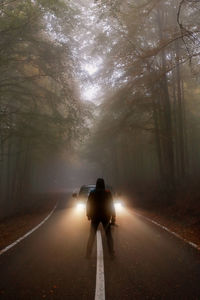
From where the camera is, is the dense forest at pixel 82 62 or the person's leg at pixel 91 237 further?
the dense forest at pixel 82 62

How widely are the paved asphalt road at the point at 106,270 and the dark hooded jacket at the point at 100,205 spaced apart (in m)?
1.05

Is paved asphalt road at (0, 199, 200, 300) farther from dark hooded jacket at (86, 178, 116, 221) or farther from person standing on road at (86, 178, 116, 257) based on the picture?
dark hooded jacket at (86, 178, 116, 221)

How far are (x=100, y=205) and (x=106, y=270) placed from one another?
1921 millimetres

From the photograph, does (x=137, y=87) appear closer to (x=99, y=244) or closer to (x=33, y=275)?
(x=99, y=244)

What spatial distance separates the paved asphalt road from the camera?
474 centimetres

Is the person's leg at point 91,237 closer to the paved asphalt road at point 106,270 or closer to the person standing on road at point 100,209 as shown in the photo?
the person standing on road at point 100,209

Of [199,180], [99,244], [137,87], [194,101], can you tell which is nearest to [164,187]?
[199,180]

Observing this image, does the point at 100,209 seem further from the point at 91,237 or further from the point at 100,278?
→ the point at 100,278

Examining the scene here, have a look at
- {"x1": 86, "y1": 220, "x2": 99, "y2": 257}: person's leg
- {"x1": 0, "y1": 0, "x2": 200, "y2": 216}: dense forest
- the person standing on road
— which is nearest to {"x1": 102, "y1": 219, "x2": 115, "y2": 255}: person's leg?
the person standing on road

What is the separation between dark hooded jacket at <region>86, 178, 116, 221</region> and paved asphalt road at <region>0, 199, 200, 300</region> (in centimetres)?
105

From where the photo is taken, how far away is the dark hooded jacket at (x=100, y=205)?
7.53 m

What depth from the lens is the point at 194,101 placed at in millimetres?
26578

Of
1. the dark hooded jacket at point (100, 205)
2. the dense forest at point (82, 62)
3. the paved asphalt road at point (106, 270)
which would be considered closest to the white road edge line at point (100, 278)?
the paved asphalt road at point (106, 270)

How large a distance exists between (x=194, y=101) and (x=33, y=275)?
24534 millimetres
